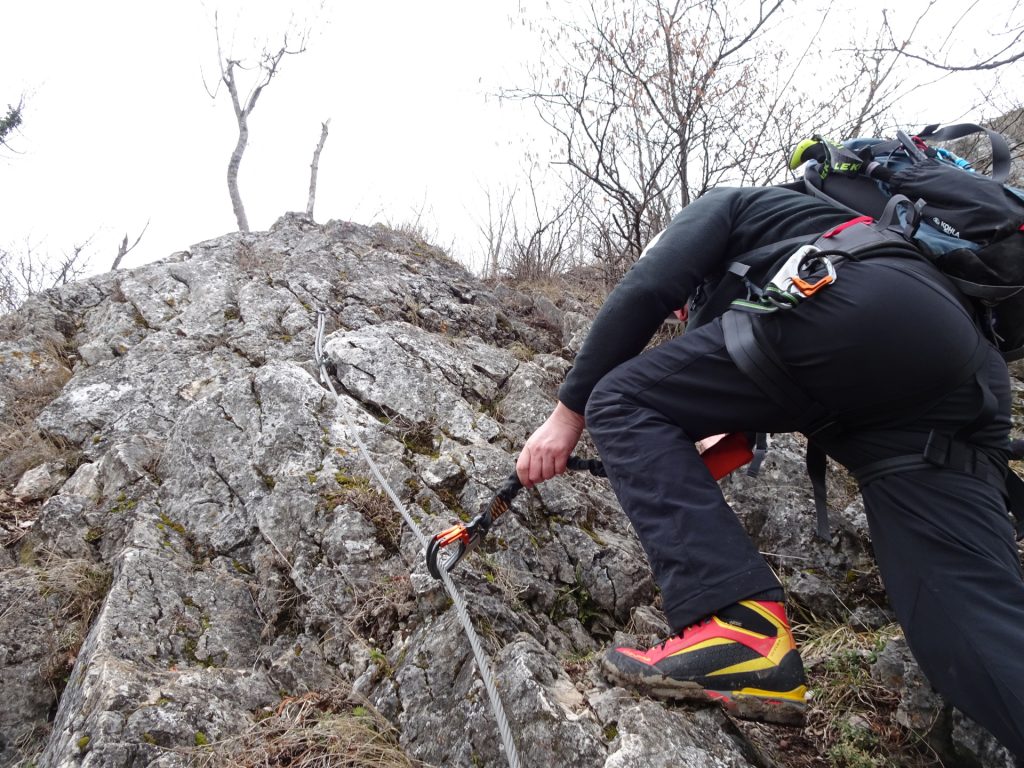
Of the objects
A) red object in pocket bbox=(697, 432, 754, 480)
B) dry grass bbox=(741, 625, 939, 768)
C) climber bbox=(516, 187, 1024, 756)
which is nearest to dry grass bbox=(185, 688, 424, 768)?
climber bbox=(516, 187, 1024, 756)

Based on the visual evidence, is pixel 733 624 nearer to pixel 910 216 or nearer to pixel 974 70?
pixel 910 216

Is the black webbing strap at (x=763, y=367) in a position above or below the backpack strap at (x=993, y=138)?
below

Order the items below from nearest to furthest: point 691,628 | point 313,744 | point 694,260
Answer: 1. point 691,628
2. point 694,260
3. point 313,744

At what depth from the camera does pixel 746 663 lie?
5.15 ft

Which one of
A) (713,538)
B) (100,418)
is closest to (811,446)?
(713,538)

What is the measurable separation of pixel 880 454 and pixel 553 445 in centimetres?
99

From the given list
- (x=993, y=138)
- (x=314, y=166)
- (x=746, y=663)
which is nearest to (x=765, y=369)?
(x=746, y=663)

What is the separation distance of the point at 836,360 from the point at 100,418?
14.6 ft

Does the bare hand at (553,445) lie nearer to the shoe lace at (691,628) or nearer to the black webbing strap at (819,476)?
the shoe lace at (691,628)

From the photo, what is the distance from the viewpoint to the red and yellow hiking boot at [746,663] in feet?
5.16

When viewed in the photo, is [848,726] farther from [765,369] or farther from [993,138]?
[993,138]

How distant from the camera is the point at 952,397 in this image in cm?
171

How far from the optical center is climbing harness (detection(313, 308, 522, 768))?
68.3 inches

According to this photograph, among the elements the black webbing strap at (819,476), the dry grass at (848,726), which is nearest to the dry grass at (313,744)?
the dry grass at (848,726)
